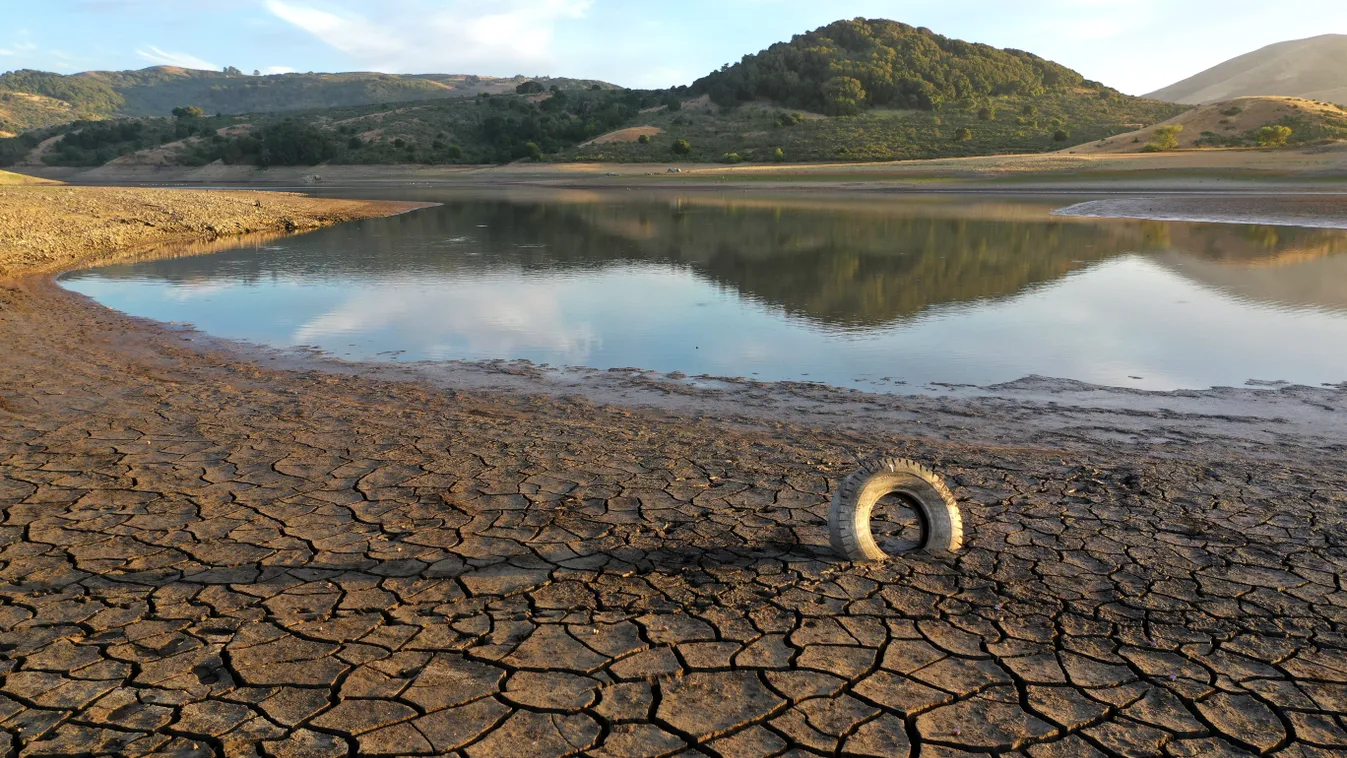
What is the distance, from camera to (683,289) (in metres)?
18.0

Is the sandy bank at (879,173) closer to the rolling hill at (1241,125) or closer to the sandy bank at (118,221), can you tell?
the rolling hill at (1241,125)

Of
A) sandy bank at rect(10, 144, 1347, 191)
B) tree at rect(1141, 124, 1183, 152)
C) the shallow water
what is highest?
tree at rect(1141, 124, 1183, 152)

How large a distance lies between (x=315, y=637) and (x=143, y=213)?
2897cm

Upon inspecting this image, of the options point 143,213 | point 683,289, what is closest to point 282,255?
point 143,213

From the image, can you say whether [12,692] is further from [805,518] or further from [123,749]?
[805,518]

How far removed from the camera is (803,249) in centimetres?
2344

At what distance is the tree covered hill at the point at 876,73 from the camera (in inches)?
3492

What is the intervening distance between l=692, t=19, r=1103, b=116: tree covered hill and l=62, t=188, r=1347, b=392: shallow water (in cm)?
6285

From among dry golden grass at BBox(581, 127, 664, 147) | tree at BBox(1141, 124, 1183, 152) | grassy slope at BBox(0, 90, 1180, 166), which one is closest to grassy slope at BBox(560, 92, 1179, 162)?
grassy slope at BBox(0, 90, 1180, 166)

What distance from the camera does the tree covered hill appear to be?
88.7 meters

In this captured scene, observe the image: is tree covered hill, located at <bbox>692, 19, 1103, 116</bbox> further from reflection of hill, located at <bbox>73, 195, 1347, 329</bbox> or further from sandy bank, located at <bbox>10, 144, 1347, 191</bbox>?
reflection of hill, located at <bbox>73, 195, 1347, 329</bbox>

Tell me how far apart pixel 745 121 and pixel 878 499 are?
81.9 m

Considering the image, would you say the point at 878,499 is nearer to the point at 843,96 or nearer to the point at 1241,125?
the point at 1241,125

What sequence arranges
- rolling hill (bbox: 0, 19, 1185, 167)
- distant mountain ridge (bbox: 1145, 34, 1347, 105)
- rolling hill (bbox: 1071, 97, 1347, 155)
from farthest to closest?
distant mountain ridge (bbox: 1145, 34, 1347, 105), rolling hill (bbox: 0, 19, 1185, 167), rolling hill (bbox: 1071, 97, 1347, 155)
